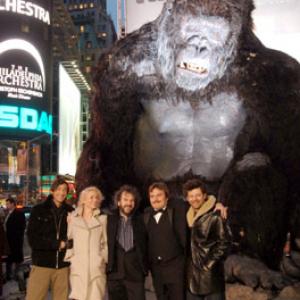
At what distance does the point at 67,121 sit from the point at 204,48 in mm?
25034

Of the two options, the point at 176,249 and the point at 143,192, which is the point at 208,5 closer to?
the point at 143,192

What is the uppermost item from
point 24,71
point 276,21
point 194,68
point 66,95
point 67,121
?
point 24,71

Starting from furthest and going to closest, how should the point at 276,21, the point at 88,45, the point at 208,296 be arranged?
the point at 88,45
the point at 276,21
the point at 208,296

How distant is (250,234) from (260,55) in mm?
2325

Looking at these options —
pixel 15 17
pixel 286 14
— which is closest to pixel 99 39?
pixel 15 17

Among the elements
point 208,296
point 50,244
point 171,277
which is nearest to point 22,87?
point 50,244

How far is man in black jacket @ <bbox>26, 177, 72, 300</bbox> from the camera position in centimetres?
471

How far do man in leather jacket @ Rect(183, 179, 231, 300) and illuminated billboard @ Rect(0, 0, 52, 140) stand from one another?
2318 cm

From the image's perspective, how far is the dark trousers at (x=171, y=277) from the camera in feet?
14.6

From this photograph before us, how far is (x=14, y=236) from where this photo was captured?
916 cm

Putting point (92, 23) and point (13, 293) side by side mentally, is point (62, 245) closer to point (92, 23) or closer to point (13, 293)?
point (13, 293)

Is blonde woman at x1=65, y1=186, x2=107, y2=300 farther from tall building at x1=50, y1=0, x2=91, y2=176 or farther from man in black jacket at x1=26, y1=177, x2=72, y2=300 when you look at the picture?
tall building at x1=50, y1=0, x2=91, y2=176

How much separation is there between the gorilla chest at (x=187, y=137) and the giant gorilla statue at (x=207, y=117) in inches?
0.5

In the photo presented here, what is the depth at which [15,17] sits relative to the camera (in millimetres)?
27547
